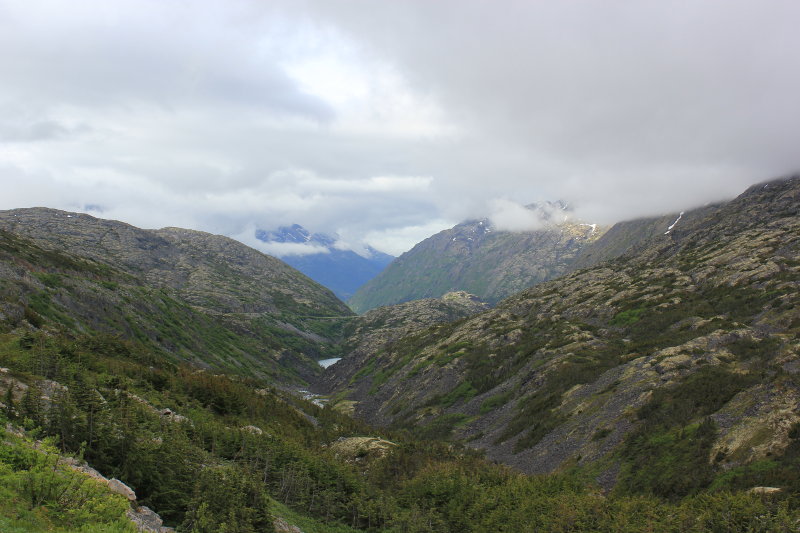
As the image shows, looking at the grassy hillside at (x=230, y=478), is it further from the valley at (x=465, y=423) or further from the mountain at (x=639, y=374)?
the mountain at (x=639, y=374)

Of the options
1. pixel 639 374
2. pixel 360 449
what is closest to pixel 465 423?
pixel 639 374

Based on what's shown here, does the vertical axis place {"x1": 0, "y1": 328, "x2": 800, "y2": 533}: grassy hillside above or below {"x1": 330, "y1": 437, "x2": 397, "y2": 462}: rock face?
above

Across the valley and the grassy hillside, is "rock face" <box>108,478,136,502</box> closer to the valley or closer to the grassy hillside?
the valley

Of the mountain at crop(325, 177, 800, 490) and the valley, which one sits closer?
the valley

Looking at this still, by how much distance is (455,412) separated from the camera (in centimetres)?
8850

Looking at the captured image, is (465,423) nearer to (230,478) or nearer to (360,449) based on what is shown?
(360,449)

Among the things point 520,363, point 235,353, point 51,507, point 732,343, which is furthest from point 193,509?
point 235,353

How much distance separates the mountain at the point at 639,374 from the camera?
120 ft

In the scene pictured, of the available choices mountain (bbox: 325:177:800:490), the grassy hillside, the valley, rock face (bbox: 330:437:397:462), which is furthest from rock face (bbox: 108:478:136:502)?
mountain (bbox: 325:177:800:490)

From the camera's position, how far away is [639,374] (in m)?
58.7

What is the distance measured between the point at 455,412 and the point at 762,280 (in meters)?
64.8

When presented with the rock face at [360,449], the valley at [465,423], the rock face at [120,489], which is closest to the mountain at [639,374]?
the valley at [465,423]

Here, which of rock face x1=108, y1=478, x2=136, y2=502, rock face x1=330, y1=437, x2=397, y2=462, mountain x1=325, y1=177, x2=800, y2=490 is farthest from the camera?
rock face x1=330, y1=437, x2=397, y2=462

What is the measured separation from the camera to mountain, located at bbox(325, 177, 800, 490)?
36594 mm
